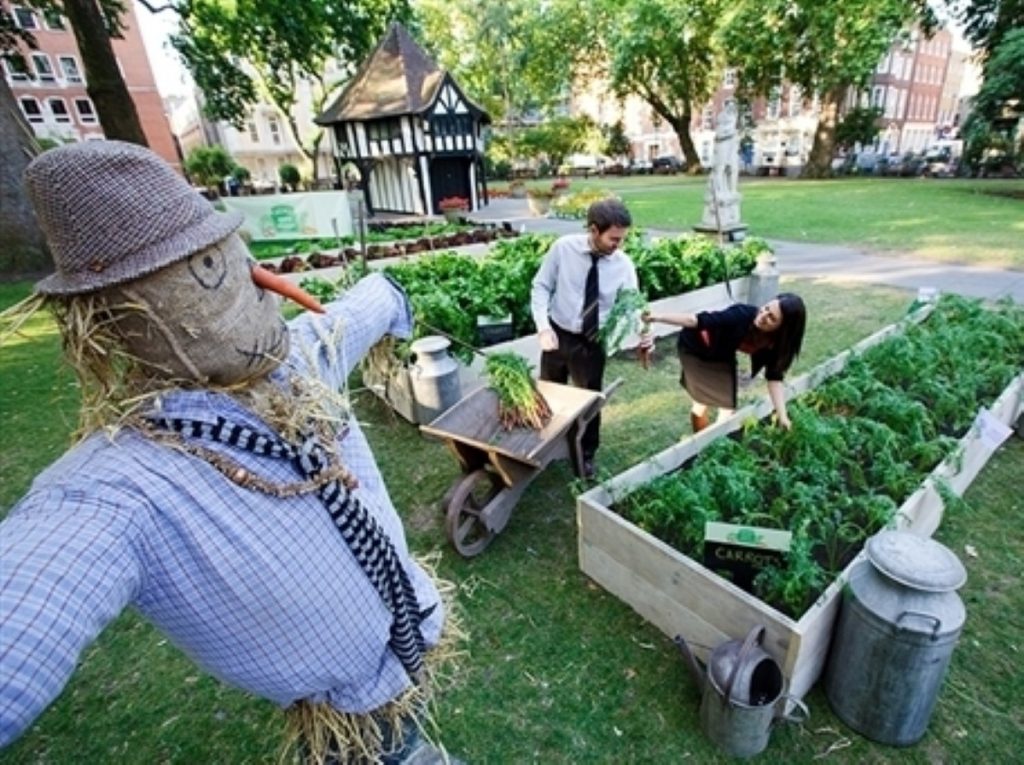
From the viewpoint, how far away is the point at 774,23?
2195 centimetres

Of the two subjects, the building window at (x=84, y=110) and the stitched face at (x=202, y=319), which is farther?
the building window at (x=84, y=110)

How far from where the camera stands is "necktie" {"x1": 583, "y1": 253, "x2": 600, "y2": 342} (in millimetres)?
3277

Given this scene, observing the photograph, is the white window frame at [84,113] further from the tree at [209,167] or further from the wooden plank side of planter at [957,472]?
the wooden plank side of planter at [957,472]

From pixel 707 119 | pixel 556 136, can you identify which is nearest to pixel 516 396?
pixel 556 136

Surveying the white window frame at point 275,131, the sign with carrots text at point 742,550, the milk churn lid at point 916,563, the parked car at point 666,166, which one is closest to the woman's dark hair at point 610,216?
the sign with carrots text at point 742,550

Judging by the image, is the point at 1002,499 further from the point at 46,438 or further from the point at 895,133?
the point at 895,133

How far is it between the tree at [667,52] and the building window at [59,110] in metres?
33.0

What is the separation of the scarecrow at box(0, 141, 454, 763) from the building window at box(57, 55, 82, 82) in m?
44.7

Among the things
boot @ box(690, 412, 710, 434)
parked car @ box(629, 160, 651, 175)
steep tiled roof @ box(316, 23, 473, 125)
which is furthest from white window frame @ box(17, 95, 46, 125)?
boot @ box(690, 412, 710, 434)

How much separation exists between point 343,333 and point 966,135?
22294 millimetres

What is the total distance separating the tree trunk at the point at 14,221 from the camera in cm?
938

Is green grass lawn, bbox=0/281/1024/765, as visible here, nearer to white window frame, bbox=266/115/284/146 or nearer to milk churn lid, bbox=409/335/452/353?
milk churn lid, bbox=409/335/452/353

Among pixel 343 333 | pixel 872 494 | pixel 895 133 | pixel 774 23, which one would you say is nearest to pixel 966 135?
pixel 774 23

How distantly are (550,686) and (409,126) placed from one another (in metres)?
18.4
